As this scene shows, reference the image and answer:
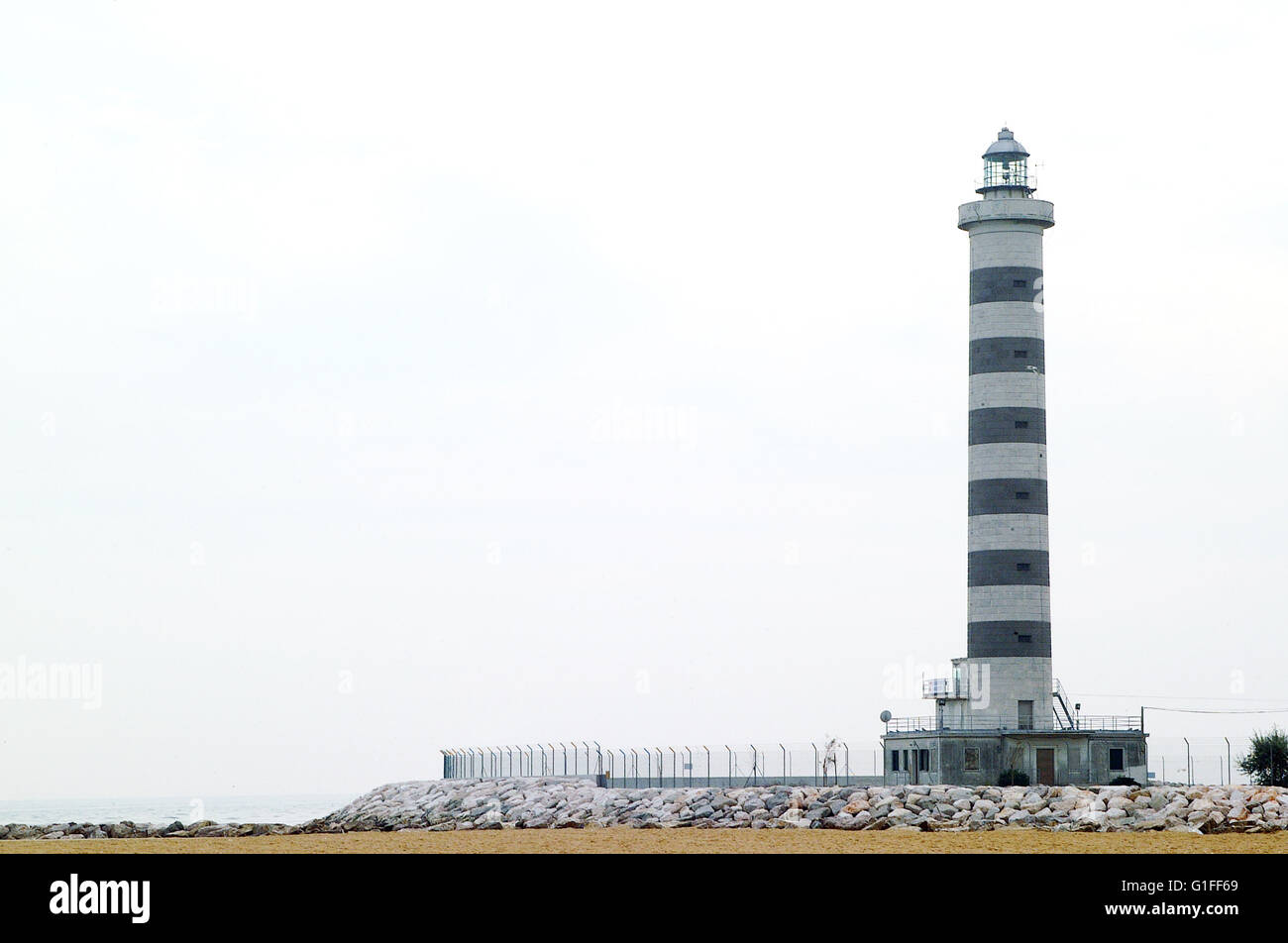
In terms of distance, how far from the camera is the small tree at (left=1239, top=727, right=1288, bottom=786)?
58.9m

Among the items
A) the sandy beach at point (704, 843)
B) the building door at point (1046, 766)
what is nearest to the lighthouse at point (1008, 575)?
the building door at point (1046, 766)

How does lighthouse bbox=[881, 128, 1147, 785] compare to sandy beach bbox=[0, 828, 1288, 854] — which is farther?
lighthouse bbox=[881, 128, 1147, 785]

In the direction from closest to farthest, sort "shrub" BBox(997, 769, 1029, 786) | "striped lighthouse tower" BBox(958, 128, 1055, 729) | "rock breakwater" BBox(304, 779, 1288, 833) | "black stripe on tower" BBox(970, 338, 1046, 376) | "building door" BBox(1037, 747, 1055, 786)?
"rock breakwater" BBox(304, 779, 1288, 833) → "shrub" BBox(997, 769, 1029, 786) → "building door" BBox(1037, 747, 1055, 786) → "striped lighthouse tower" BBox(958, 128, 1055, 729) → "black stripe on tower" BBox(970, 338, 1046, 376)

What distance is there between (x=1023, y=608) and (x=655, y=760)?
15159 mm

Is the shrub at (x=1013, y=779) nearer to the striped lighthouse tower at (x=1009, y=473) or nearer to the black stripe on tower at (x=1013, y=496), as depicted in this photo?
the striped lighthouse tower at (x=1009, y=473)

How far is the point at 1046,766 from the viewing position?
6209 centimetres

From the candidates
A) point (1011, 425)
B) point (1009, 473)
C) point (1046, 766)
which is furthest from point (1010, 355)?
point (1046, 766)

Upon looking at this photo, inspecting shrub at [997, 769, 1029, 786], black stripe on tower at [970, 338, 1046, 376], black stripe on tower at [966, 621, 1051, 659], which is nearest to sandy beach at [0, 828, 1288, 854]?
shrub at [997, 769, 1029, 786]

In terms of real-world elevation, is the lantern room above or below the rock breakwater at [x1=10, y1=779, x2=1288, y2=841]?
above

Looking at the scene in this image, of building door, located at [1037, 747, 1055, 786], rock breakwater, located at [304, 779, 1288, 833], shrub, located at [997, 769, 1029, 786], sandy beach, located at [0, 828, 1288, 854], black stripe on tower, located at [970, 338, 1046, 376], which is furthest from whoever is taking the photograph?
black stripe on tower, located at [970, 338, 1046, 376]

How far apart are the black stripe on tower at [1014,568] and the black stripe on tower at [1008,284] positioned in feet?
29.1

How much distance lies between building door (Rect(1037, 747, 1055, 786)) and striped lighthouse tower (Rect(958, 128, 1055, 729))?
2.92ft

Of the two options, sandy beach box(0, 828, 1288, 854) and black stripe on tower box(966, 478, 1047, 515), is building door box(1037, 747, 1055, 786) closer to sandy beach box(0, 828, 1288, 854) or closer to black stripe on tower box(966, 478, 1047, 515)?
black stripe on tower box(966, 478, 1047, 515)
